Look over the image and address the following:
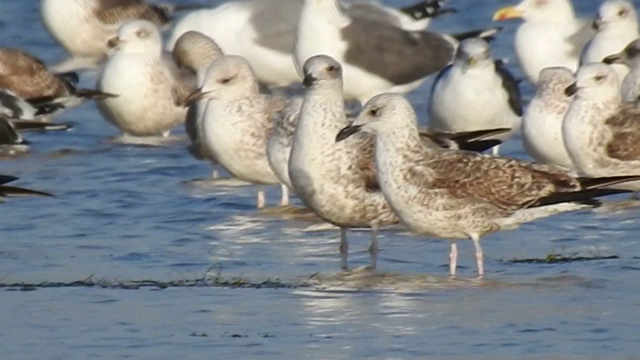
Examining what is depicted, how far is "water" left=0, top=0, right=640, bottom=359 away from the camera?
7562mm

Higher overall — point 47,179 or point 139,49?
point 139,49

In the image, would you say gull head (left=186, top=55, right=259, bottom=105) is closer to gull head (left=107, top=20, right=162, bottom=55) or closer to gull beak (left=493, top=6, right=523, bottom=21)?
gull head (left=107, top=20, right=162, bottom=55)

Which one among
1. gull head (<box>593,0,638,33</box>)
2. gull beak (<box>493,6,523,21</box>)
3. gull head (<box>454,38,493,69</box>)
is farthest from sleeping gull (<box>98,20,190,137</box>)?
gull beak (<box>493,6,523,21</box>)

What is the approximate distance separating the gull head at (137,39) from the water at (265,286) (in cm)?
220

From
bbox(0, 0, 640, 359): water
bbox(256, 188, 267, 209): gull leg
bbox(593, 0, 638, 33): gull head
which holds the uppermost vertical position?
bbox(593, 0, 638, 33): gull head

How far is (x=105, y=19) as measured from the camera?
66.2 ft

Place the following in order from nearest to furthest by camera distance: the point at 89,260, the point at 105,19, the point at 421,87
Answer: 1. the point at 89,260
2. the point at 421,87
3. the point at 105,19

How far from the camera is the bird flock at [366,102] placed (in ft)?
30.8

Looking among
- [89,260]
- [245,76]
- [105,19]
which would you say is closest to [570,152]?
[245,76]

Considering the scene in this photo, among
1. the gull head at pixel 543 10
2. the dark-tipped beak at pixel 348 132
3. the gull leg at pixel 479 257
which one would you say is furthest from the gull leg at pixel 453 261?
the gull head at pixel 543 10

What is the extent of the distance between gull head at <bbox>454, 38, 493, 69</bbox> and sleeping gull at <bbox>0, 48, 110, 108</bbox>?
342 centimetres

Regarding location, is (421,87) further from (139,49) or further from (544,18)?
(139,49)

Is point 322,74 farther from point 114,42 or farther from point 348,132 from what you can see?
point 114,42

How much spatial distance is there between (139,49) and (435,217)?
21.2 feet
